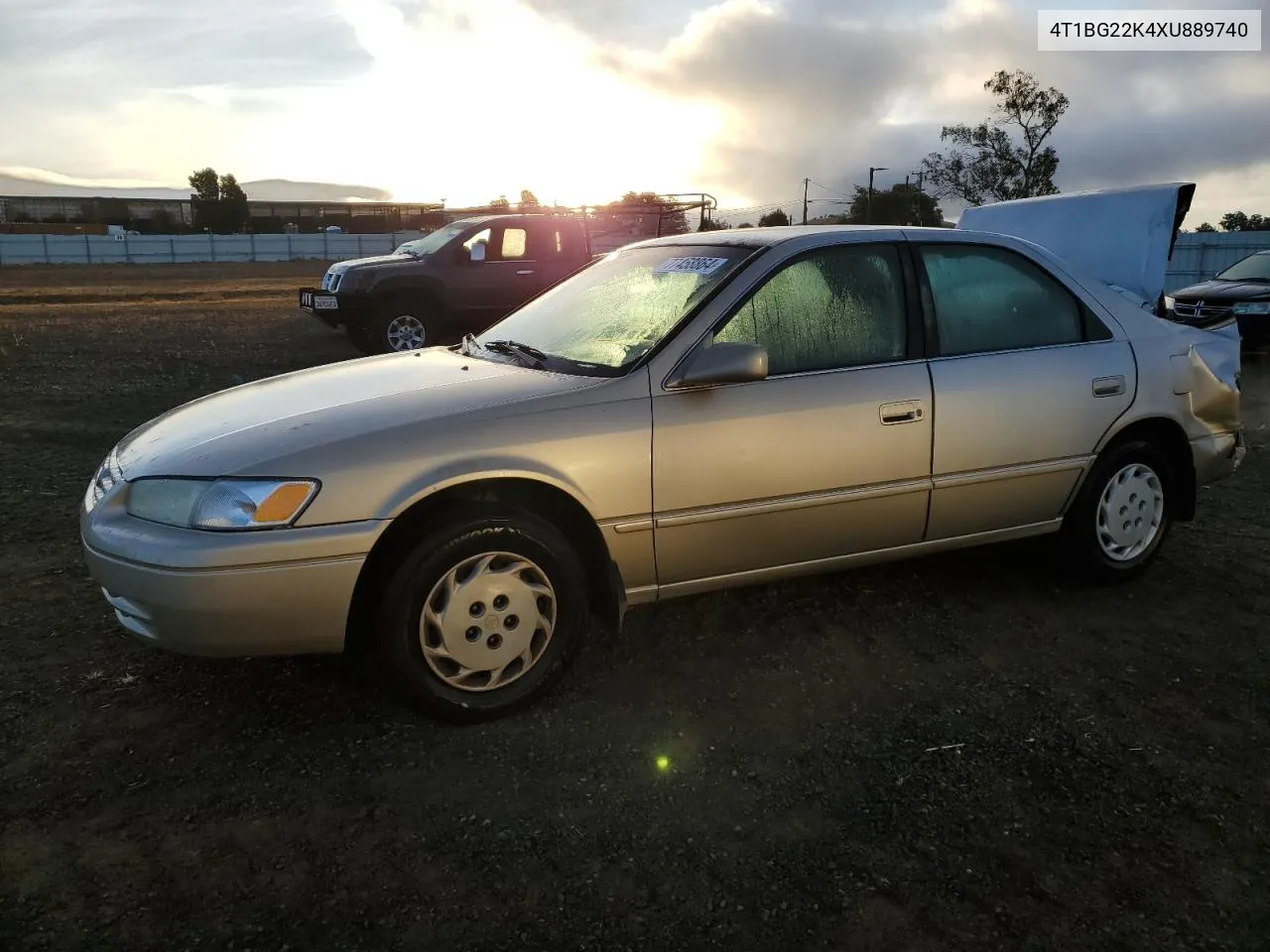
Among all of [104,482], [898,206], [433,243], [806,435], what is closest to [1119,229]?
[806,435]

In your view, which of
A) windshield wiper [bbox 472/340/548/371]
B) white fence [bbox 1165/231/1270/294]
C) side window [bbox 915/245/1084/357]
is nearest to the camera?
windshield wiper [bbox 472/340/548/371]

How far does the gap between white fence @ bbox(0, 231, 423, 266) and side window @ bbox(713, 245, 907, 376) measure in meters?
43.3

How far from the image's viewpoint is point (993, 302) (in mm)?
3938

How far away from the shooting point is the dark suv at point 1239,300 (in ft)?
38.8

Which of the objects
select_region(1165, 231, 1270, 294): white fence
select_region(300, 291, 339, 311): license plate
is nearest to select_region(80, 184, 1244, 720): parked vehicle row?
select_region(300, 291, 339, 311): license plate

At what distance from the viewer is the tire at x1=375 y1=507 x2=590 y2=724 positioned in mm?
2941

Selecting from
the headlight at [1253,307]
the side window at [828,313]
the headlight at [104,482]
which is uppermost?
the side window at [828,313]

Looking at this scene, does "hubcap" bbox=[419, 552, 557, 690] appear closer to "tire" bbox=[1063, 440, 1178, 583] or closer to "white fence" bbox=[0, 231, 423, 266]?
"tire" bbox=[1063, 440, 1178, 583]

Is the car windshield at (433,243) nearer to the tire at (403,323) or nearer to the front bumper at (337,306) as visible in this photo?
the tire at (403,323)

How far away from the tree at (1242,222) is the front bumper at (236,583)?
45.9 m

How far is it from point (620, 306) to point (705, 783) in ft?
6.02

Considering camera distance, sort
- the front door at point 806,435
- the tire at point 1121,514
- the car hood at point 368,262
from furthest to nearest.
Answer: the car hood at point 368,262 < the tire at point 1121,514 < the front door at point 806,435

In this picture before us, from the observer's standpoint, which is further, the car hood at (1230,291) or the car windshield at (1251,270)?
the car windshield at (1251,270)

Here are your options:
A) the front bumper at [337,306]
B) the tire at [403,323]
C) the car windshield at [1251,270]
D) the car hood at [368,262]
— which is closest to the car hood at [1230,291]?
the car windshield at [1251,270]
